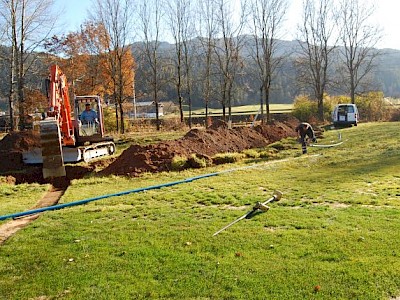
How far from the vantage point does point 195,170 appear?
47.8 ft

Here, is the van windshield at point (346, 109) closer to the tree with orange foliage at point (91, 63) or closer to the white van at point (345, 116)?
the white van at point (345, 116)

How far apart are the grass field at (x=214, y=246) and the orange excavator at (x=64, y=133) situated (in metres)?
2.08

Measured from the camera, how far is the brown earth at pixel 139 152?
48.4 feet

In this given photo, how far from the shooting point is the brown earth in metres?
14.8

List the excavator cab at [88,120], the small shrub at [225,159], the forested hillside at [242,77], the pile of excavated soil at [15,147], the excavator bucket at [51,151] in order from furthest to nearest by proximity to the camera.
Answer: the forested hillside at [242,77], the excavator cab at [88,120], the pile of excavated soil at [15,147], the small shrub at [225,159], the excavator bucket at [51,151]

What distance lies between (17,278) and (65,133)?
1191 cm

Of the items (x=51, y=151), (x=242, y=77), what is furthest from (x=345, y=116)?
(x=242, y=77)

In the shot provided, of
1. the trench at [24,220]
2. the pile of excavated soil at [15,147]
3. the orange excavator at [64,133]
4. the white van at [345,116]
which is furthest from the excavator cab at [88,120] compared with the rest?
the white van at [345,116]

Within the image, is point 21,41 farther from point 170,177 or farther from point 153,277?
point 153,277

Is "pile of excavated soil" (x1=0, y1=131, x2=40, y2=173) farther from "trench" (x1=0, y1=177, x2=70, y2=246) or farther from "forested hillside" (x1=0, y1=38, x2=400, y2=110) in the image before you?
"trench" (x1=0, y1=177, x2=70, y2=246)

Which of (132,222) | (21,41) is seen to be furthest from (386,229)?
(21,41)

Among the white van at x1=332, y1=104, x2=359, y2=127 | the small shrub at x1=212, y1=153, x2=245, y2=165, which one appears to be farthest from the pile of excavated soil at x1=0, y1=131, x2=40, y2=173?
the white van at x1=332, y1=104, x2=359, y2=127

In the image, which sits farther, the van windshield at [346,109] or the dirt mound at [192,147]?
the van windshield at [346,109]

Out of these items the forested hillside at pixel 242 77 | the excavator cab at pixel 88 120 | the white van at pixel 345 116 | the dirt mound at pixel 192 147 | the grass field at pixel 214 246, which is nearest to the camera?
the grass field at pixel 214 246
